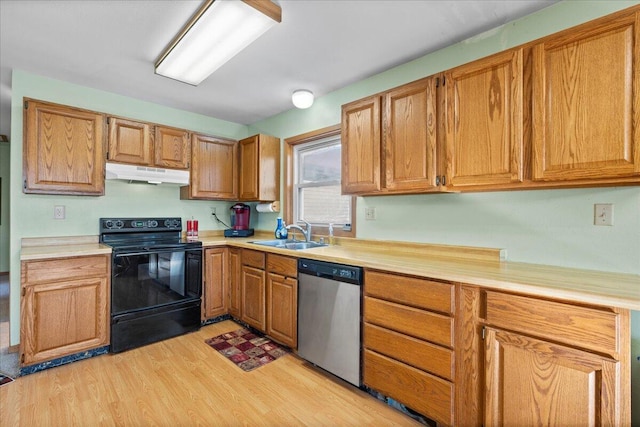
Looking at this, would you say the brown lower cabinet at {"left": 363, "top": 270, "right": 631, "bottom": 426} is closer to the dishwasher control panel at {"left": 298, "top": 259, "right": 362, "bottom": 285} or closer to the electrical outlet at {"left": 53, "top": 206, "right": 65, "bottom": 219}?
the dishwasher control panel at {"left": 298, "top": 259, "right": 362, "bottom": 285}

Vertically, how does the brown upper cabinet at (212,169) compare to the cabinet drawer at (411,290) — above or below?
above

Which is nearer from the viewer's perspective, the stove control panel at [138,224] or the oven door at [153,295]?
the oven door at [153,295]

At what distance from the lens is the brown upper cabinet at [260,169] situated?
135 inches

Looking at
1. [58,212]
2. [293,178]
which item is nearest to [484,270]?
[293,178]

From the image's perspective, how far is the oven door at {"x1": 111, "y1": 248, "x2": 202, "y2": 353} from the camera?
98.5 inches

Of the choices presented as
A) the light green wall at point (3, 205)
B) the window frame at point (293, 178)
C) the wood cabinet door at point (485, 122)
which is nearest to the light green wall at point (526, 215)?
the window frame at point (293, 178)

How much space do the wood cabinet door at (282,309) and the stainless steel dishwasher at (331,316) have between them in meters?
0.07

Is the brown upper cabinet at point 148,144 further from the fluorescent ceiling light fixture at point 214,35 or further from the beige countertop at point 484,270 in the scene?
the beige countertop at point 484,270

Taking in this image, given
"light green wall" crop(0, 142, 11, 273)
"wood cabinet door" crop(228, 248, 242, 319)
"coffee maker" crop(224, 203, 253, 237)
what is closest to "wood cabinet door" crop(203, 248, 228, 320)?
"wood cabinet door" crop(228, 248, 242, 319)

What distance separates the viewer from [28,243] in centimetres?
256

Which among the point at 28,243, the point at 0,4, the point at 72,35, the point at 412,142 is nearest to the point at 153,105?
the point at 72,35

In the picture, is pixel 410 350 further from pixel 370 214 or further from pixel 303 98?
pixel 303 98

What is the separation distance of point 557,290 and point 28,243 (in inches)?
147

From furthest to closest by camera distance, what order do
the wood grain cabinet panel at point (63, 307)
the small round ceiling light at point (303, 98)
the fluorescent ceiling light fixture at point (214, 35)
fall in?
the small round ceiling light at point (303, 98) < the wood grain cabinet panel at point (63, 307) < the fluorescent ceiling light fixture at point (214, 35)
